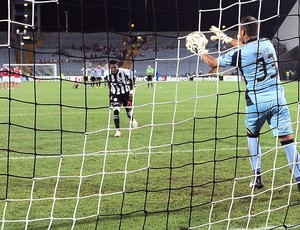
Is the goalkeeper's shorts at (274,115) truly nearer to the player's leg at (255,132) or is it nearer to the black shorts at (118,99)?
the player's leg at (255,132)

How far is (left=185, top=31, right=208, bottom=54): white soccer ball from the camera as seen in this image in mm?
5113

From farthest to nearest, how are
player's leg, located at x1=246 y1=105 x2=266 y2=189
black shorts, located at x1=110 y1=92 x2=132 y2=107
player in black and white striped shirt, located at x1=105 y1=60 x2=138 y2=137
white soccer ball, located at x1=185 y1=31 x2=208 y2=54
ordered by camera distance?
black shorts, located at x1=110 y1=92 x2=132 y2=107
player in black and white striped shirt, located at x1=105 y1=60 x2=138 y2=137
player's leg, located at x1=246 y1=105 x2=266 y2=189
white soccer ball, located at x1=185 y1=31 x2=208 y2=54

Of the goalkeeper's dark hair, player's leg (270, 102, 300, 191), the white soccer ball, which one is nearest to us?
the white soccer ball

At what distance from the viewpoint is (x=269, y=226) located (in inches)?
167

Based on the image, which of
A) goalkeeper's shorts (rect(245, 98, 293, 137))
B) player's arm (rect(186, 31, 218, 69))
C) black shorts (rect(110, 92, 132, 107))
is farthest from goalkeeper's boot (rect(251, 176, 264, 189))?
black shorts (rect(110, 92, 132, 107))

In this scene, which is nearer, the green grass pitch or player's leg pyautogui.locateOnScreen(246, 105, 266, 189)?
the green grass pitch

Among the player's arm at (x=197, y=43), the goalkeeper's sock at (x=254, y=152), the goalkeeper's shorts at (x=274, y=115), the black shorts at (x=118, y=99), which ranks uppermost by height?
the player's arm at (x=197, y=43)

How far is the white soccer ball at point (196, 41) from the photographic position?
201 inches

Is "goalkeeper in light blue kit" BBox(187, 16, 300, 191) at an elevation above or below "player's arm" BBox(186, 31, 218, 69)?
below

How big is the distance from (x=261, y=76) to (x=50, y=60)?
1936 inches

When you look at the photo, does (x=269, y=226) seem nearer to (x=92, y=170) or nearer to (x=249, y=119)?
(x=249, y=119)

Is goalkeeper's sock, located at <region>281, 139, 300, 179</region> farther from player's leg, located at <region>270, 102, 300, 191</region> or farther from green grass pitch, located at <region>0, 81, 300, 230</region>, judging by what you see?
green grass pitch, located at <region>0, 81, 300, 230</region>

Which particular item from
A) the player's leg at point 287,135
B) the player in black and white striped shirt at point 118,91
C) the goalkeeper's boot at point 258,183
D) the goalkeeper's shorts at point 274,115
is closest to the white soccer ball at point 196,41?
the goalkeeper's shorts at point 274,115

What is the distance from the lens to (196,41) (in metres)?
5.16
